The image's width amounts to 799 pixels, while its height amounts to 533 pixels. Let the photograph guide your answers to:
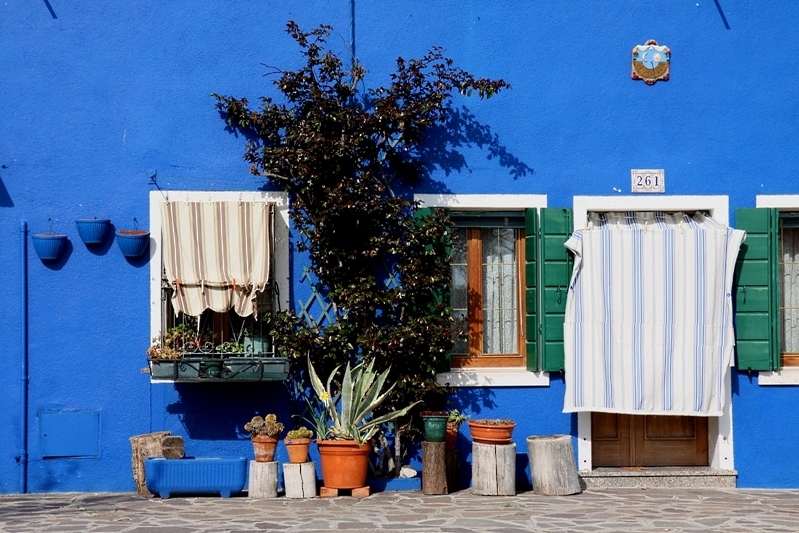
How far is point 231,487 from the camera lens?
9.69 metres

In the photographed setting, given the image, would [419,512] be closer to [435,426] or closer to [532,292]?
[435,426]

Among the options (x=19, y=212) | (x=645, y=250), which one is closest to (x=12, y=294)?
(x=19, y=212)

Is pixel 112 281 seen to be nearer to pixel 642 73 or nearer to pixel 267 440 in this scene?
pixel 267 440

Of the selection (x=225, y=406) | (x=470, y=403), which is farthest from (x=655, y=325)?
(x=225, y=406)

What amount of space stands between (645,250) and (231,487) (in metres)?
4.07

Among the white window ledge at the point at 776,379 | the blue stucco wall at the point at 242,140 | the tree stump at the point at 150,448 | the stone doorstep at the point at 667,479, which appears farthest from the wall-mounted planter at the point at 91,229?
the white window ledge at the point at 776,379

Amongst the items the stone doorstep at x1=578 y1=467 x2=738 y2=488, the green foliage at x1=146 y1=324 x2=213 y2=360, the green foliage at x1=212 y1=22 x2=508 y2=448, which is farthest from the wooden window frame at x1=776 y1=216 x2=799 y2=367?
the green foliage at x1=146 y1=324 x2=213 y2=360

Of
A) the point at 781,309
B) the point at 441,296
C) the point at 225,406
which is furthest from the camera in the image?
the point at 781,309

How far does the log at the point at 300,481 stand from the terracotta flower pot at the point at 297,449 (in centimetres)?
5

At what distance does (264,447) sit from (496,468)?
6.33 feet

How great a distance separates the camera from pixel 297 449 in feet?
31.9

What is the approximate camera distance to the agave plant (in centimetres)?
975

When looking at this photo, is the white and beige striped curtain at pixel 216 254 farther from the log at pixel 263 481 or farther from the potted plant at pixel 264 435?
the log at pixel 263 481

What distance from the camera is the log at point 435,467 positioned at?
32.1ft
